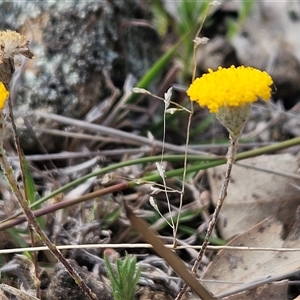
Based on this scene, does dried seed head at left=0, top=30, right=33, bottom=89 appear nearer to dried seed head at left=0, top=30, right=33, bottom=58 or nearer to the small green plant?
dried seed head at left=0, top=30, right=33, bottom=58

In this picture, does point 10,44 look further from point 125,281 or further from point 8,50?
point 125,281

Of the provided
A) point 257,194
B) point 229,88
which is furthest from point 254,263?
point 229,88

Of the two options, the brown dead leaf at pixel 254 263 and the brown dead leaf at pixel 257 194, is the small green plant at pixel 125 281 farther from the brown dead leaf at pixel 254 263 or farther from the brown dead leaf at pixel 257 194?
the brown dead leaf at pixel 257 194

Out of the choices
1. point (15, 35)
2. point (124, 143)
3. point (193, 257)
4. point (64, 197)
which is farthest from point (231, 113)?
point (124, 143)

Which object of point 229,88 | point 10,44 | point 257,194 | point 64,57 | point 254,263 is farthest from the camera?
point 64,57

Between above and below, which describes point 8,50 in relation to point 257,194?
above

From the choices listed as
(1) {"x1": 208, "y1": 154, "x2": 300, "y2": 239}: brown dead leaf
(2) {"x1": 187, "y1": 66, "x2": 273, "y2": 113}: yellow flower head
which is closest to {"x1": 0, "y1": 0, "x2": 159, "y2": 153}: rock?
(1) {"x1": 208, "y1": 154, "x2": 300, "y2": 239}: brown dead leaf
